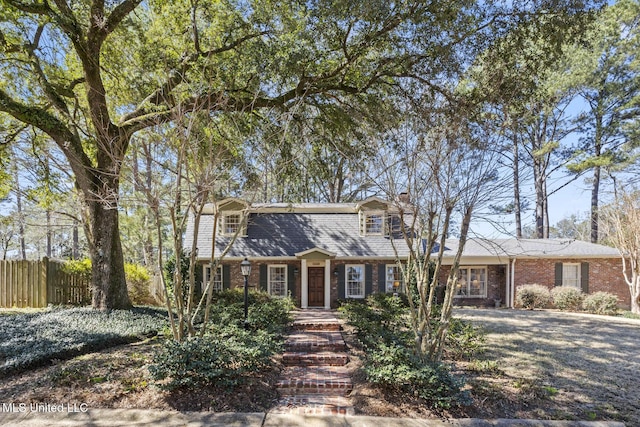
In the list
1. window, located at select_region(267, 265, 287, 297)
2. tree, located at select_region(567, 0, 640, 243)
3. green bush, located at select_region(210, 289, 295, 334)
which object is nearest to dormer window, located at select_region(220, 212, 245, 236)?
window, located at select_region(267, 265, 287, 297)

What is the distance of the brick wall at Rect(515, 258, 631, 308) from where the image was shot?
15.0 m

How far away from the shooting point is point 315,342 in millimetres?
6938

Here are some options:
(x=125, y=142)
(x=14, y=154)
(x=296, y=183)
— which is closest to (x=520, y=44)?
(x=296, y=183)

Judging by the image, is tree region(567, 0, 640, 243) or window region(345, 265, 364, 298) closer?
window region(345, 265, 364, 298)

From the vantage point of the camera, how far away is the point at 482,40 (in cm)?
659

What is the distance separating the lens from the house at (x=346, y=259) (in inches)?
535

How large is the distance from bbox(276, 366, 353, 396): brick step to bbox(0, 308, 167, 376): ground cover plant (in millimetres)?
3613

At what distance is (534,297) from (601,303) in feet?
7.33

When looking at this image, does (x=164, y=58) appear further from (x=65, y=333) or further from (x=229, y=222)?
(x=229, y=222)

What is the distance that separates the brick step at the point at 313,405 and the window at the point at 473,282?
41.6ft

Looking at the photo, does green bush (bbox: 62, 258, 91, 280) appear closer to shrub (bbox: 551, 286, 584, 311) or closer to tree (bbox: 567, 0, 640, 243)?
shrub (bbox: 551, 286, 584, 311)

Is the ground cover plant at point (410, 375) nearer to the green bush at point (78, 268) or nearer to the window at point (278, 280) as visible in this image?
the window at point (278, 280)

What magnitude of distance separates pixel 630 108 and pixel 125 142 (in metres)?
23.2

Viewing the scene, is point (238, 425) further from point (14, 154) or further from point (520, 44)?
point (14, 154)
